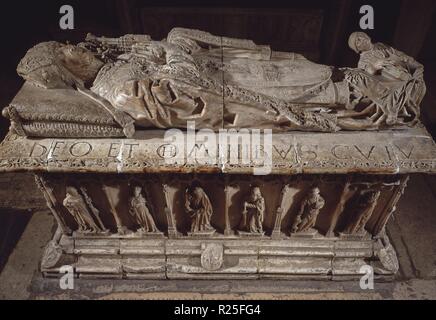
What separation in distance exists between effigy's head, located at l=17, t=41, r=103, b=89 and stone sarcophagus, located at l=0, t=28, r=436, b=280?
0.01 metres

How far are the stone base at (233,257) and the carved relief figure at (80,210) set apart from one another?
144 millimetres

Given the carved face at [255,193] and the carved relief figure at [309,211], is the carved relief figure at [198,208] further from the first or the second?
the carved relief figure at [309,211]

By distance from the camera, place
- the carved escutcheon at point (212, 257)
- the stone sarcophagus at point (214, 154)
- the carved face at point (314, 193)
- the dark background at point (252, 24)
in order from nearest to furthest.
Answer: the stone sarcophagus at point (214, 154)
the carved face at point (314, 193)
the carved escutcheon at point (212, 257)
the dark background at point (252, 24)

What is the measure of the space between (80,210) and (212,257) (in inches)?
47.5

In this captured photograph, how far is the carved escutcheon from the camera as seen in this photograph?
3912mm

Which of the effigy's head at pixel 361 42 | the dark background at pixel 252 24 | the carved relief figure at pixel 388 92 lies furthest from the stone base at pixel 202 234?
the dark background at pixel 252 24

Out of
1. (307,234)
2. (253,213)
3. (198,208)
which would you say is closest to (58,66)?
(198,208)

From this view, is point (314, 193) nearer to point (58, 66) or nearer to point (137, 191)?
point (137, 191)

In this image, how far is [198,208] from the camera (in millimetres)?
3664

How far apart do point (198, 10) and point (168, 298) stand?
374 cm

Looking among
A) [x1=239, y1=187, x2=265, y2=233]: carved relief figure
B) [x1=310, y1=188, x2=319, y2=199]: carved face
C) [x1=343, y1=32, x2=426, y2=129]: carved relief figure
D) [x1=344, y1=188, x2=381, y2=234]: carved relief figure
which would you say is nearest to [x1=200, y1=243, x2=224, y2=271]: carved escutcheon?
[x1=239, y1=187, x2=265, y2=233]: carved relief figure

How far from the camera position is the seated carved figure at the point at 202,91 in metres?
3.34

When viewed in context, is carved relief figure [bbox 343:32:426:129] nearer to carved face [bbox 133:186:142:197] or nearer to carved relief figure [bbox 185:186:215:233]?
carved relief figure [bbox 185:186:215:233]

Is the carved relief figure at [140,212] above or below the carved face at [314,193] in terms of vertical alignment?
below
